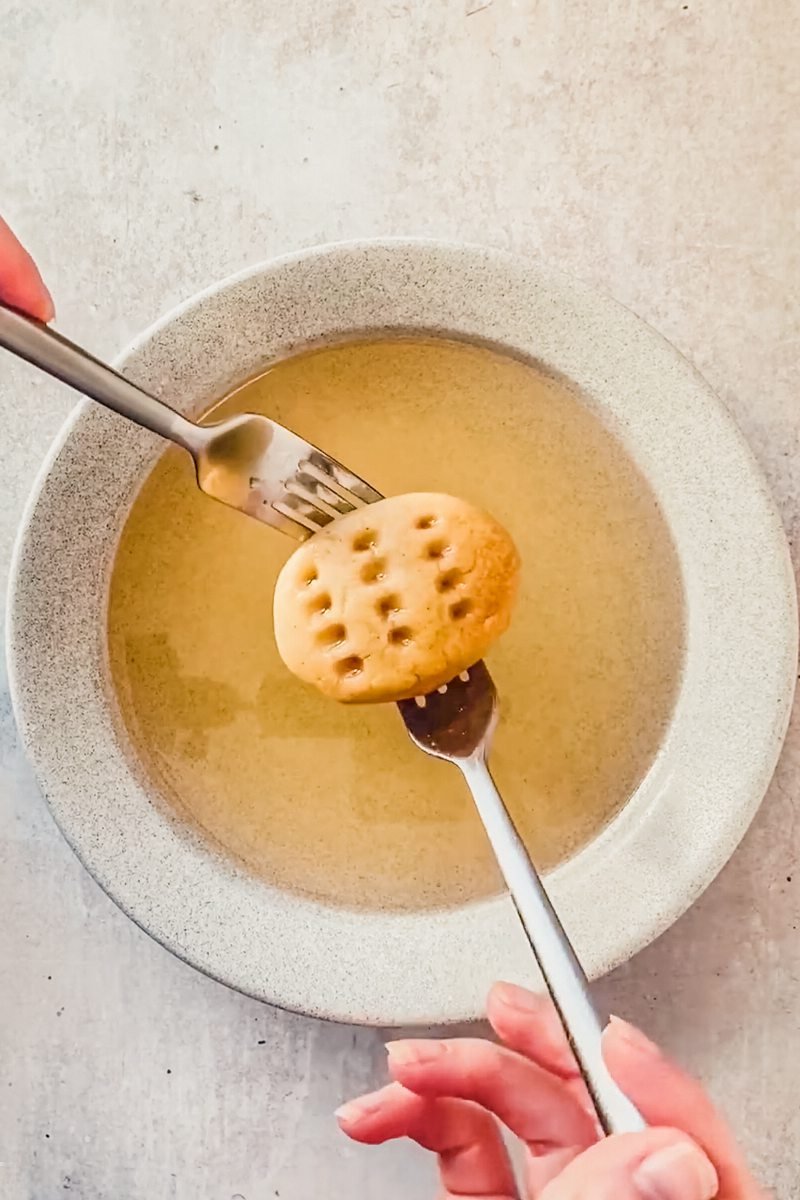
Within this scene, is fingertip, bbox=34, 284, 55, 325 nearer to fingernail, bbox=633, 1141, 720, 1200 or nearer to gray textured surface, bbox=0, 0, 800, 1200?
gray textured surface, bbox=0, 0, 800, 1200

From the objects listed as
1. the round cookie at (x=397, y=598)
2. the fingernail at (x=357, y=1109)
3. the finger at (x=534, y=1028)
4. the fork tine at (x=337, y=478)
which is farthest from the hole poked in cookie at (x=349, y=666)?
the fingernail at (x=357, y=1109)

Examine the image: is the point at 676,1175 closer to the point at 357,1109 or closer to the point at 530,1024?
the point at 530,1024

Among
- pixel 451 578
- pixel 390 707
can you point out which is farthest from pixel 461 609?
pixel 390 707

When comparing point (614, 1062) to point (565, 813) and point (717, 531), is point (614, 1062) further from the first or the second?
point (717, 531)

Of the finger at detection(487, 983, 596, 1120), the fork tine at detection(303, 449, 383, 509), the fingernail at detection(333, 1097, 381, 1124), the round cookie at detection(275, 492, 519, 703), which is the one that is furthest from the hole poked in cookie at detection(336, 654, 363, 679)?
the fingernail at detection(333, 1097, 381, 1124)

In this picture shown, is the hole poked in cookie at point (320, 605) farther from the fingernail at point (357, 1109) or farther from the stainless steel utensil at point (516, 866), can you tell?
the fingernail at point (357, 1109)
